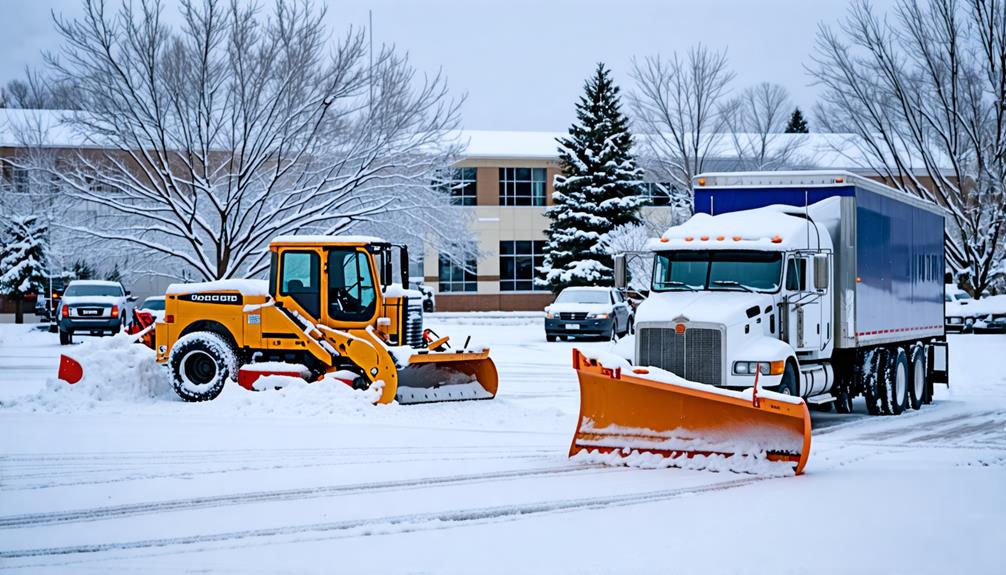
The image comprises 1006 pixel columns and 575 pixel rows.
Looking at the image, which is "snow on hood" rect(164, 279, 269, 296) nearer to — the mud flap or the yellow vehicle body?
the yellow vehicle body

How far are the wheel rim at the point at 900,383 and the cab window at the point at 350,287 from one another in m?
7.99

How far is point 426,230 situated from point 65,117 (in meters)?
9.81

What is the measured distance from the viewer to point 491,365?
17.2m

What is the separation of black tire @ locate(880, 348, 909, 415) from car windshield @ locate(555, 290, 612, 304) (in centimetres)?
1687

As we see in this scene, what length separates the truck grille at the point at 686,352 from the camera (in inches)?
518

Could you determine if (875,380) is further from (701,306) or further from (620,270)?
(620,270)

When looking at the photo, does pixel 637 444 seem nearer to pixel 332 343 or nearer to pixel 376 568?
pixel 376 568

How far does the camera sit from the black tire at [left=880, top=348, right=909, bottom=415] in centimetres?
1705

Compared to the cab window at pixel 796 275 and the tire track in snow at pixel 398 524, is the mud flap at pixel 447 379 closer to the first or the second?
the cab window at pixel 796 275

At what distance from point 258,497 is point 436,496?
1.49 metres

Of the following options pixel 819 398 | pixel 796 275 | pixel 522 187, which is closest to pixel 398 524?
pixel 796 275

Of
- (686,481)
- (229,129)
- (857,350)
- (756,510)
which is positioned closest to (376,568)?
(756,510)

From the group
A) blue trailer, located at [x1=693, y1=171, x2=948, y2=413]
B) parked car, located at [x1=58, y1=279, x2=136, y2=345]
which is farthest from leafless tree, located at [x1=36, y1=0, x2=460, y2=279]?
blue trailer, located at [x1=693, y1=171, x2=948, y2=413]

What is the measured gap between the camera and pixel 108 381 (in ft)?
55.4
